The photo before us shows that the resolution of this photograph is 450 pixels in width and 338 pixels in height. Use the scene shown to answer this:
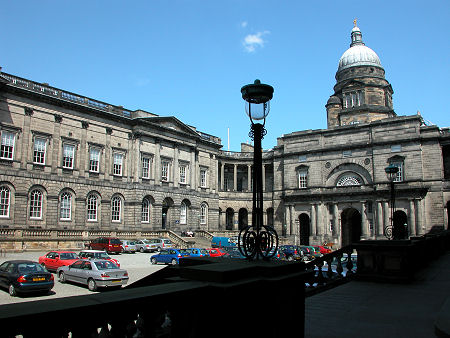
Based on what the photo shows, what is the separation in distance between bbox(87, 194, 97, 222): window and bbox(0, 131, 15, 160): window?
28.3ft

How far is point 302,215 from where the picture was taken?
5309 cm

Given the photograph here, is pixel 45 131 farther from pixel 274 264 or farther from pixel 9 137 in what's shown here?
pixel 274 264

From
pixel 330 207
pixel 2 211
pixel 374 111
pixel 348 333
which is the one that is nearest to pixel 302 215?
pixel 330 207

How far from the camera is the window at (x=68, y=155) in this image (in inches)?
1506

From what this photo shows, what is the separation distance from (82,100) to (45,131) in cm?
537

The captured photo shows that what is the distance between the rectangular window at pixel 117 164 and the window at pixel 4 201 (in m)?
11.2

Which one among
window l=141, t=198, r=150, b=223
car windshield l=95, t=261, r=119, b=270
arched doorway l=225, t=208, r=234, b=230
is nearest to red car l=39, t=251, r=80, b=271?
car windshield l=95, t=261, r=119, b=270

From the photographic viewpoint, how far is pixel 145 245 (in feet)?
121

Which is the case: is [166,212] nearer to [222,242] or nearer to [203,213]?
[203,213]

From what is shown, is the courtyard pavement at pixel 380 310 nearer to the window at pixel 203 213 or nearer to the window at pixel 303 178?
the window at pixel 203 213

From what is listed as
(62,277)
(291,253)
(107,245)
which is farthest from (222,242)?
(62,277)

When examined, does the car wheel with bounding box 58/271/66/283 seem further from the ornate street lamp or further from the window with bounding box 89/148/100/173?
the window with bounding box 89/148/100/173

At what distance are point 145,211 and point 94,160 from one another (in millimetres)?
8440

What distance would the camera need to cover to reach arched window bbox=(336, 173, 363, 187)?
4953cm
